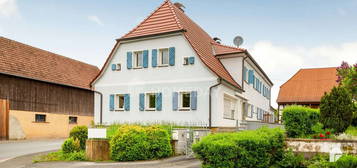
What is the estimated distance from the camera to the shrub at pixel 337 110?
12477mm

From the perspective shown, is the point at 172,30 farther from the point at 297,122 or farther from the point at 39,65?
the point at 39,65

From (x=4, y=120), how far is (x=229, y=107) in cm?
1906

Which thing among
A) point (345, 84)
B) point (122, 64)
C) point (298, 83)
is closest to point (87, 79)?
point (122, 64)

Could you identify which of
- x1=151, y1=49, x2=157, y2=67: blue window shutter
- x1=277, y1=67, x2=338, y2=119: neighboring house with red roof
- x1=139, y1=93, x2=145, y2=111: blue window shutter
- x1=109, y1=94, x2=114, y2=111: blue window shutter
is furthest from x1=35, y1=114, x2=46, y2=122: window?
x1=277, y1=67, x2=338, y2=119: neighboring house with red roof

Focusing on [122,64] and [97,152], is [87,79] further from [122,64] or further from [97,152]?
[97,152]

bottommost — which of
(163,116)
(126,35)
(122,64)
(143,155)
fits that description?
(143,155)

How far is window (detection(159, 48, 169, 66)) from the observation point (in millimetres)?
19328

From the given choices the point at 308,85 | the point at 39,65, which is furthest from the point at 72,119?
the point at 308,85

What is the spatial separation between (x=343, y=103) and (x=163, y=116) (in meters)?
9.65

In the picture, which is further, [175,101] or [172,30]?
[172,30]

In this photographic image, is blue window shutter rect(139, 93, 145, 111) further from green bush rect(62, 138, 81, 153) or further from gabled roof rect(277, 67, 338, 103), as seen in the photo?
gabled roof rect(277, 67, 338, 103)

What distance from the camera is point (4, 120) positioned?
2664 centimetres

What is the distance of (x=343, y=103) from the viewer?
1250 centimetres

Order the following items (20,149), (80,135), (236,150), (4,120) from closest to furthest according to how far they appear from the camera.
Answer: (236,150) → (80,135) → (20,149) → (4,120)
